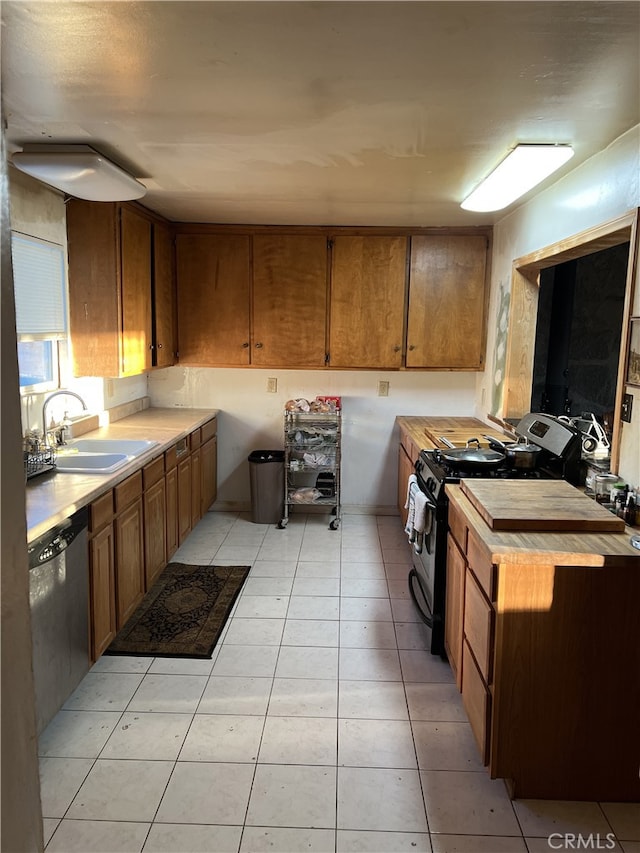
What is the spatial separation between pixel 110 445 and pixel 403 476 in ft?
7.04

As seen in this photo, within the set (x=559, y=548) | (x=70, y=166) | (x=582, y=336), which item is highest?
(x=70, y=166)

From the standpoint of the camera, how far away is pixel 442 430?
432 centimetres

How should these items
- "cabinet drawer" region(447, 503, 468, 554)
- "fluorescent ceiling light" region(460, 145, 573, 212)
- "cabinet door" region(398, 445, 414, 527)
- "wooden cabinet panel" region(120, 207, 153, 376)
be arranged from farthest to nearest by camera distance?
"cabinet door" region(398, 445, 414, 527) → "wooden cabinet panel" region(120, 207, 153, 376) → "fluorescent ceiling light" region(460, 145, 573, 212) → "cabinet drawer" region(447, 503, 468, 554)

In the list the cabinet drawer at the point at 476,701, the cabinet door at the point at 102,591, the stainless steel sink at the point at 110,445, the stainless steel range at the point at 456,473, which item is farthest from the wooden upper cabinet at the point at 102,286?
the cabinet drawer at the point at 476,701

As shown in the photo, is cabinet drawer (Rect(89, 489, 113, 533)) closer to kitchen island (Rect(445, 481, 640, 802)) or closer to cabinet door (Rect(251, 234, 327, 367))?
kitchen island (Rect(445, 481, 640, 802))

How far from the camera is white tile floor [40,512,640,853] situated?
1869 millimetres

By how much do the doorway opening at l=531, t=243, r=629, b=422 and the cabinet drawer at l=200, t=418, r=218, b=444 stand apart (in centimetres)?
308

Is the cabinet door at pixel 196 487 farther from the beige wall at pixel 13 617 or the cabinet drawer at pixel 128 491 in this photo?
the beige wall at pixel 13 617

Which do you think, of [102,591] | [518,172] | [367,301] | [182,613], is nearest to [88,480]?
[102,591]

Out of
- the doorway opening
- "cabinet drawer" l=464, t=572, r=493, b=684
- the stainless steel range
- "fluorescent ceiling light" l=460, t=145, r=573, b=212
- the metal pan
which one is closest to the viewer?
"cabinet drawer" l=464, t=572, r=493, b=684

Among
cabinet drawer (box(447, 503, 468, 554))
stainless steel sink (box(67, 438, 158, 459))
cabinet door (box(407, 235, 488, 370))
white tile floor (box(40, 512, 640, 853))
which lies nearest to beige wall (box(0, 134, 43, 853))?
white tile floor (box(40, 512, 640, 853))

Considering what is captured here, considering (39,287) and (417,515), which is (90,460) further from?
(417,515)

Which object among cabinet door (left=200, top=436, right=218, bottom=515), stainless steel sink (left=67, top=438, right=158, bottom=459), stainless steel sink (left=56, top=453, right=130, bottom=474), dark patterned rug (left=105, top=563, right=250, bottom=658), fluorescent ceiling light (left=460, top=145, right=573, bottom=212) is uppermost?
fluorescent ceiling light (left=460, top=145, right=573, bottom=212)

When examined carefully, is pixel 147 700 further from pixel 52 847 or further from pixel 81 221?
pixel 81 221
